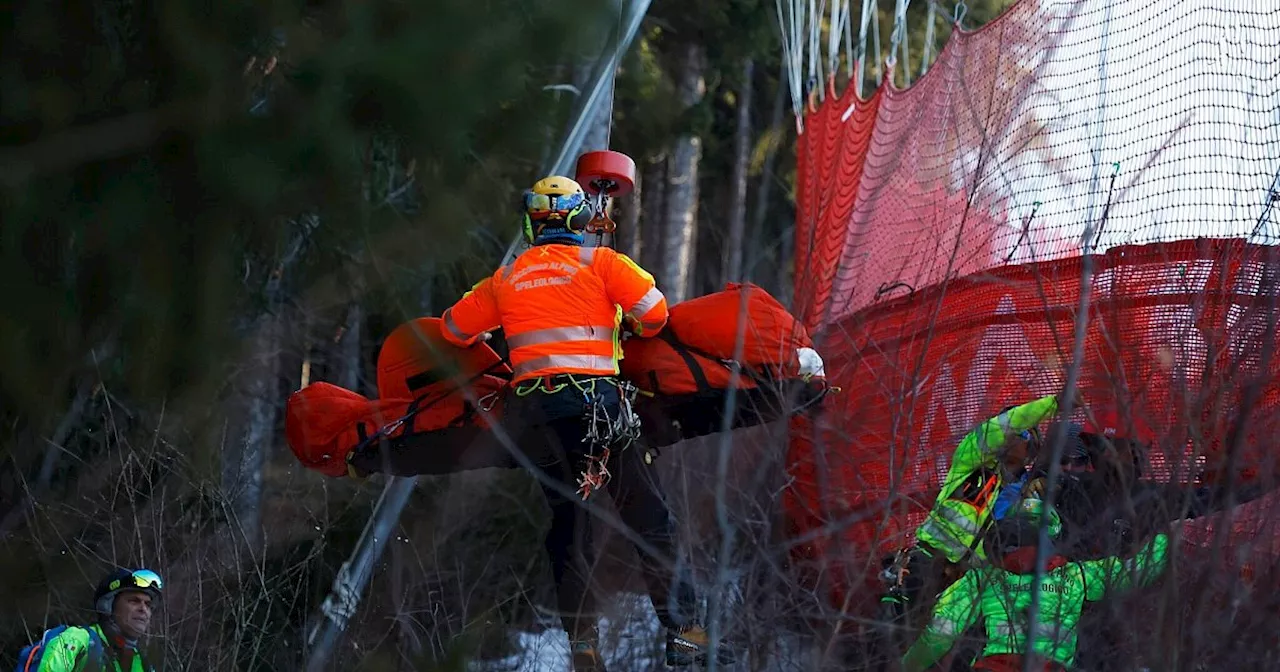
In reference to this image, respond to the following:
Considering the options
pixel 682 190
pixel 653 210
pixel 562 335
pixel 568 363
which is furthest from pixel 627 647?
pixel 653 210

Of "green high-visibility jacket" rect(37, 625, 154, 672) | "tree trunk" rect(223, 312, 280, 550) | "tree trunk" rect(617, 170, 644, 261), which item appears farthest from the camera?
"tree trunk" rect(617, 170, 644, 261)

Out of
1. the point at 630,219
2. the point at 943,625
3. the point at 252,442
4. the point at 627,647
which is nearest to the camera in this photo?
the point at 943,625

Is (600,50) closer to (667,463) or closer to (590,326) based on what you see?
(590,326)

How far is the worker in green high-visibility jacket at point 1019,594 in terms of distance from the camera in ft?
13.0

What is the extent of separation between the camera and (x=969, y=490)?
493 centimetres

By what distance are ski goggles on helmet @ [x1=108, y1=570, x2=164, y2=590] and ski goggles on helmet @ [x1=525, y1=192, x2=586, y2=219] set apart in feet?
5.88

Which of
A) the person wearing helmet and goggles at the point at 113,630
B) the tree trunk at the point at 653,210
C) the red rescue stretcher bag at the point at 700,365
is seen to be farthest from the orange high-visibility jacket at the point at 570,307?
the tree trunk at the point at 653,210

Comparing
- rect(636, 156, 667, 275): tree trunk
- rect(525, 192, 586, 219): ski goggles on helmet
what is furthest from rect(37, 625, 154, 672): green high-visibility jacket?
rect(636, 156, 667, 275): tree trunk

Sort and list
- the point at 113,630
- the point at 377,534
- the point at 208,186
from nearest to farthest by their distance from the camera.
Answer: the point at 208,186 → the point at 113,630 → the point at 377,534

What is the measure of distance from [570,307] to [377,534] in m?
1.39

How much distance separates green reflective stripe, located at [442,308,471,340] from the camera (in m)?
5.72

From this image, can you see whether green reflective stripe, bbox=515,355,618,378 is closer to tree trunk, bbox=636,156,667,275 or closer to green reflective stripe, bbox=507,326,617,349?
green reflective stripe, bbox=507,326,617,349

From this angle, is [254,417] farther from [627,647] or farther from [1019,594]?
[1019,594]

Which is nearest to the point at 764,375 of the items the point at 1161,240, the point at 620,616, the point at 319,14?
the point at 620,616
